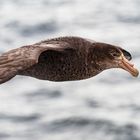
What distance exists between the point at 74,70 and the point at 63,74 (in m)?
0.39

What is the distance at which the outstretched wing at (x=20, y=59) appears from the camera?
24.4 metres

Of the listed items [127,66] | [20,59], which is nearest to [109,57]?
[127,66]

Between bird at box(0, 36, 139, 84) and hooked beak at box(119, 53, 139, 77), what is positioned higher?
bird at box(0, 36, 139, 84)

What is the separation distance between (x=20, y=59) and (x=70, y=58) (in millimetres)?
3045

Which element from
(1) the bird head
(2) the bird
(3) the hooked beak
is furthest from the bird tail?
(3) the hooked beak

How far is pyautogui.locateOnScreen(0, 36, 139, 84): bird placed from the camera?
2765 centimetres

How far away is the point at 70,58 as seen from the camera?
1118 inches

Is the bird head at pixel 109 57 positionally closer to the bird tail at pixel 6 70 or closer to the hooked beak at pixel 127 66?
the hooked beak at pixel 127 66

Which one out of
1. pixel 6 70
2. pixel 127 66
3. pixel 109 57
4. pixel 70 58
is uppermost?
pixel 6 70

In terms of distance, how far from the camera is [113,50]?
2931cm

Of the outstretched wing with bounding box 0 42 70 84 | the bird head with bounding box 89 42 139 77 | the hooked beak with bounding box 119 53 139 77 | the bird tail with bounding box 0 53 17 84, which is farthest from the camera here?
the bird head with bounding box 89 42 139 77

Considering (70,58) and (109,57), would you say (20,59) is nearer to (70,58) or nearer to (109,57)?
(70,58)

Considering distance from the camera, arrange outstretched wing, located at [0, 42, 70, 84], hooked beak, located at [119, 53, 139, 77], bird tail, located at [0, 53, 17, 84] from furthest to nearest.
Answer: hooked beak, located at [119, 53, 139, 77] < outstretched wing, located at [0, 42, 70, 84] < bird tail, located at [0, 53, 17, 84]

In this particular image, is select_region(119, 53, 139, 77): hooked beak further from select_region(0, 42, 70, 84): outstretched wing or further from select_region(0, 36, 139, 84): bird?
select_region(0, 42, 70, 84): outstretched wing
